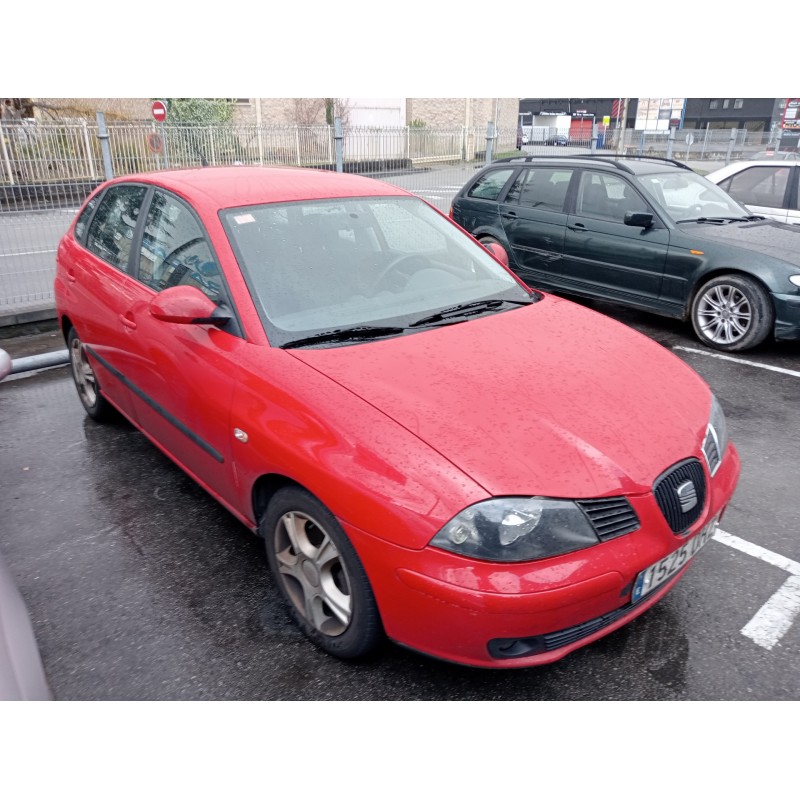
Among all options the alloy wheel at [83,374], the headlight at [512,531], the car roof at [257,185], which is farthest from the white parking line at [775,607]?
the alloy wheel at [83,374]

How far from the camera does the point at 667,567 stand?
7.35ft

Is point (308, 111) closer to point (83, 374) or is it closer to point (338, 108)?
point (338, 108)

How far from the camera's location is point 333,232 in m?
3.07

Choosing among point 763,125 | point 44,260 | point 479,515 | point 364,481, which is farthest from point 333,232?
point 763,125

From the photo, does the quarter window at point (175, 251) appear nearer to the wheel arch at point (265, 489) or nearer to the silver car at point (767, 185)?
the wheel arch at point (265, 489)

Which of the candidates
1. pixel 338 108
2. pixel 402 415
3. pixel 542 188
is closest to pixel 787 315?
pixel 542 188

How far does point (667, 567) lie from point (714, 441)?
581 mm

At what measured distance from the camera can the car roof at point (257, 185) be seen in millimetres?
3064

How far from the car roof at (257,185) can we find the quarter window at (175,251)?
0.33 feet

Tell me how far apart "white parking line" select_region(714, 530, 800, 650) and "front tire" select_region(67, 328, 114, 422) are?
376 centimetres

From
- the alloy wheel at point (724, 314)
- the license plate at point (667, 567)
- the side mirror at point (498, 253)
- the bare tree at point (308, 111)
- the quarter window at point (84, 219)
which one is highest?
the bare tree at point (308, 111)

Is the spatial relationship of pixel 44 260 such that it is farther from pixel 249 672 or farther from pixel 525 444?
pixel 525 444

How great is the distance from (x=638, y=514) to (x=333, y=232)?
6.06 feet

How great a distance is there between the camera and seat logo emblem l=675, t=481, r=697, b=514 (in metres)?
2.22
